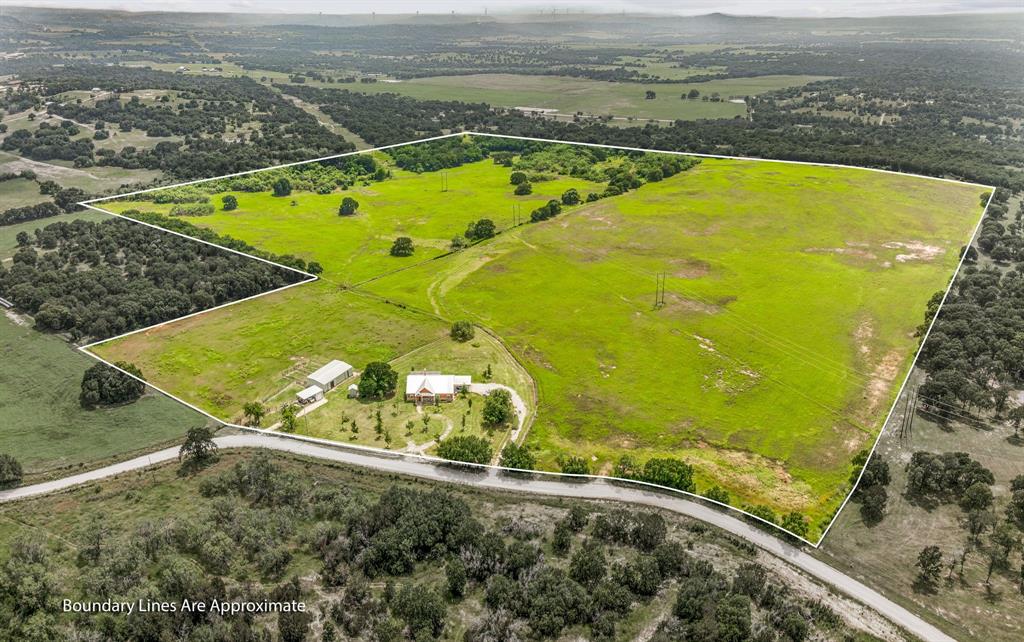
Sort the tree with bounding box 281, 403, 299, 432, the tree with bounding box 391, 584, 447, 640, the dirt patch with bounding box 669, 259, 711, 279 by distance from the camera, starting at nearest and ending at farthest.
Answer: the tree with bounding box 391, 584, 447, 640, the tree with bounding box 281, 403, 299, 432, the dirt patch with bounding box 669, 259, 711, 279

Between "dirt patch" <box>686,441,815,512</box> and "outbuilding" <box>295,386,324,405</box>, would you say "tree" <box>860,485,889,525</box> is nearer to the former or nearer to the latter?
"dirt patch" <box>686,441,815,512</box>

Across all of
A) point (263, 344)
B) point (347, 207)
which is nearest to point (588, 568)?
point (263, 344)

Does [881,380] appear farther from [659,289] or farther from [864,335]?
[659,289]

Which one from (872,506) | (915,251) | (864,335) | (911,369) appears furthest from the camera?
(915,251)

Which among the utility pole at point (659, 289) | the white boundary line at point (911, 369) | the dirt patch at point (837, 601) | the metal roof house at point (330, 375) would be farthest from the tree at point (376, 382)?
the white boundary line at point (911, 369)

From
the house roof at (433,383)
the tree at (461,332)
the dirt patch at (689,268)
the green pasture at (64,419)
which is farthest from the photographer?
the dirt patch at (689,268)

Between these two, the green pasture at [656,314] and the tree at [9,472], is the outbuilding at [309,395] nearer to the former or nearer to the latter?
the green pasture at [656,314]

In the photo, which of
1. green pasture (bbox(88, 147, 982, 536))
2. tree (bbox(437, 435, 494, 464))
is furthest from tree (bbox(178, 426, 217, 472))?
tree (bbox(437, 435, 494, 464))
